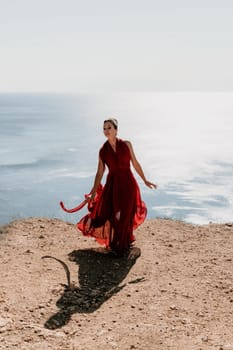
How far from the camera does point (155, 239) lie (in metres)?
9.29

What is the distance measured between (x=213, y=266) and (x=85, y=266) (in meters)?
2.37

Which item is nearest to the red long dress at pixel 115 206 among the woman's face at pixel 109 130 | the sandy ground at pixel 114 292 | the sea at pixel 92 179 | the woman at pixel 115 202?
the woman at pixel 115 202

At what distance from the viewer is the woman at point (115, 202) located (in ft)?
26.1

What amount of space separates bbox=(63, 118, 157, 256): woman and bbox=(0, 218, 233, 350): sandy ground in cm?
35

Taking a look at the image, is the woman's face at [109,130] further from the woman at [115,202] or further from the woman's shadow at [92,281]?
the woman's shadow at [92,281]

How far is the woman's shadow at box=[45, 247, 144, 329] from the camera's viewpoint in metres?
5.86

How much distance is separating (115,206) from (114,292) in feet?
6.36

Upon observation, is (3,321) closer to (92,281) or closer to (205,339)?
(92,281)

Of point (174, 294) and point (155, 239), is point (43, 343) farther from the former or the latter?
A: point (155, 239)

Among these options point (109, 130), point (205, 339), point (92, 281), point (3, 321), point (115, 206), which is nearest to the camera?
point (205, 339)

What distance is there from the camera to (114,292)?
652 centimetres

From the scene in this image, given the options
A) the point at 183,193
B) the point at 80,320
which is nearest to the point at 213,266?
the point at 80,320

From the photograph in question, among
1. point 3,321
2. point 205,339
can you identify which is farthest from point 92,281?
point 205,339

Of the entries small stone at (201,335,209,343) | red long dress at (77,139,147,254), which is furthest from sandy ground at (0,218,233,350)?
red long dress at (77,139,147,254)
